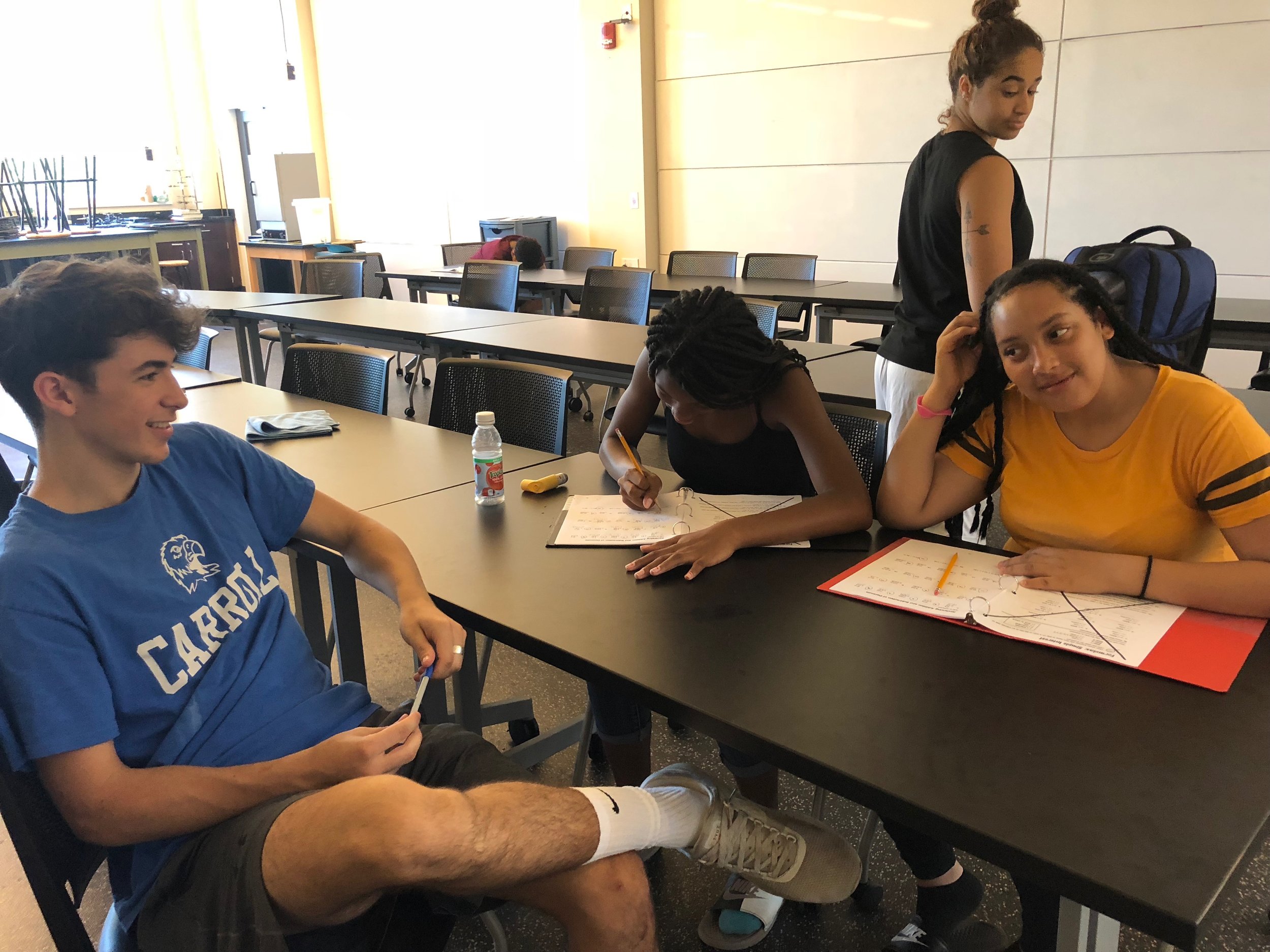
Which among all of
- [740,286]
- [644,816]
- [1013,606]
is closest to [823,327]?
[740,286]

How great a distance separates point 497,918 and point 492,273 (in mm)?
4118

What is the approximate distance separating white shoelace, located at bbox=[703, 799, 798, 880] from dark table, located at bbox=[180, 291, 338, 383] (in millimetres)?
4528

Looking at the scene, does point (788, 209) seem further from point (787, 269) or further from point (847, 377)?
point (847, 377)

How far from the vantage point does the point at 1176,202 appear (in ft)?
16.3

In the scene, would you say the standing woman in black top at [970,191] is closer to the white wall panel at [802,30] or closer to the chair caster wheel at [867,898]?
the chair caster wheel at [867,898]

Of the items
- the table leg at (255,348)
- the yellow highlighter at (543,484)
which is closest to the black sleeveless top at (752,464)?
the yellow highlighter at (543,484)

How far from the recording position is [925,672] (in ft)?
3.54

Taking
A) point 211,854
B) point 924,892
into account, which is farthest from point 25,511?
point 924,892

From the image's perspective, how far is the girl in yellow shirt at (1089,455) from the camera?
1201 millimetres

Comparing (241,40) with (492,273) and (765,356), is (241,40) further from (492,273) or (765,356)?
(765,356)

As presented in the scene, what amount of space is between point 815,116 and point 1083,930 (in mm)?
6146

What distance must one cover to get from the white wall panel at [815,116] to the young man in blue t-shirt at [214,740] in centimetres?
521

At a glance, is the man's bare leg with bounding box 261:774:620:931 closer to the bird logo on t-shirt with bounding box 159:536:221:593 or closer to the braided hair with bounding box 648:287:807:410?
the bird logo on t-shirt with bounding box 159:536:221:593

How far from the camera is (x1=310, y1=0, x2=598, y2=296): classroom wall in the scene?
766 centimetres
